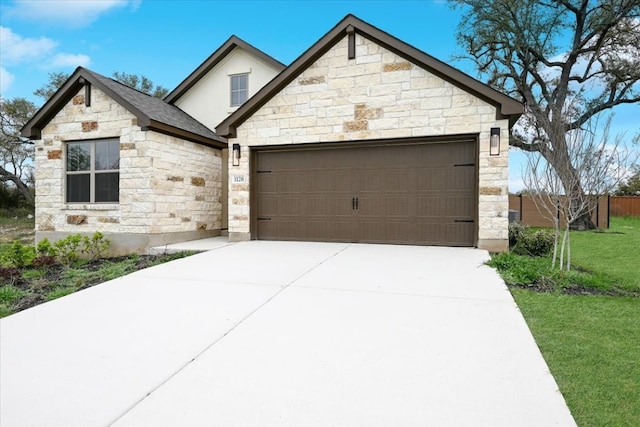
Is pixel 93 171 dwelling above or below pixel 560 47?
below

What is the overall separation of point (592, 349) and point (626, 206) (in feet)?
86.5

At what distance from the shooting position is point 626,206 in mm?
22938

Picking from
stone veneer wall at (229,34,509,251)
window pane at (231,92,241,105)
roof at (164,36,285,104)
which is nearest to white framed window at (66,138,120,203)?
stone veneer wall at (229,34,509,251)

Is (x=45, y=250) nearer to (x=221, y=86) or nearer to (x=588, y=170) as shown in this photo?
(x=221, y=86)

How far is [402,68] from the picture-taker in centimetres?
814

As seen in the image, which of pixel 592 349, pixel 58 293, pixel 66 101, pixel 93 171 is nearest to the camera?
pixel 592 349

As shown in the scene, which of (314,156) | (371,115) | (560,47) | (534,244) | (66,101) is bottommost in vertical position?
(534,244)

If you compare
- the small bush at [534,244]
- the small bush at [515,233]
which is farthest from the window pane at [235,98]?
the small bush at [534,244]

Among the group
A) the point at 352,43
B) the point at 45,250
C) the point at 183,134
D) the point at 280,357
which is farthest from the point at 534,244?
the point at 45,250

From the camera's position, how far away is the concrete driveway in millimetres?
2242

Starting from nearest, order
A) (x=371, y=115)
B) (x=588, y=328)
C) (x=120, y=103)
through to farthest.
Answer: (x=588, y=328)
(x=371, y=115)
(x=120, y=103)

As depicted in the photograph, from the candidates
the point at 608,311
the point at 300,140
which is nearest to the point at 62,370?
the point at 608,311

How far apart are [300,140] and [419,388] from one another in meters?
7.25

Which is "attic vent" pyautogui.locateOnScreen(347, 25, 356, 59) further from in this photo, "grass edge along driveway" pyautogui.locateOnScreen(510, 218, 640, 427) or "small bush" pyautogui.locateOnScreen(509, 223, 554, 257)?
"grass edge along driveway" pyautogui.locateOnScreen(510, 218, 640, 427)
